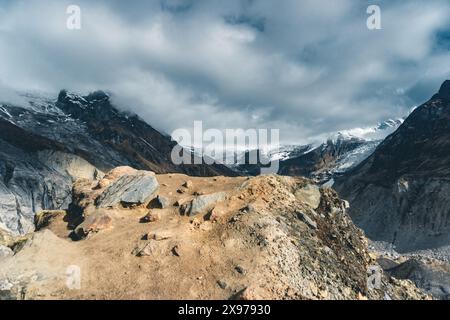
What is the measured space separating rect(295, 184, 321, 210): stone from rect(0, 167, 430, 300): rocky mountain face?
0.28 feet

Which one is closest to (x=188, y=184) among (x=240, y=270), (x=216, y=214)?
(x=216, y=214)

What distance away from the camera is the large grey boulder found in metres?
34.2

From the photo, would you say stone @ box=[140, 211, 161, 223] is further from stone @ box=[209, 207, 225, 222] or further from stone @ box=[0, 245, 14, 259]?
stone @ box=[0, 245, 14, 259]

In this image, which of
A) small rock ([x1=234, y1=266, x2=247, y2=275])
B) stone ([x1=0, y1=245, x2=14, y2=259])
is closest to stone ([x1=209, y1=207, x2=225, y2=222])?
small rock ([x1=234, y1=266, x2=247, y2=275])

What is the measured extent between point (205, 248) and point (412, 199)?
137582 millimetres

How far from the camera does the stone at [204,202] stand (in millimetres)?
30406

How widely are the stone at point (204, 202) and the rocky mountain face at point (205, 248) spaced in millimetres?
69

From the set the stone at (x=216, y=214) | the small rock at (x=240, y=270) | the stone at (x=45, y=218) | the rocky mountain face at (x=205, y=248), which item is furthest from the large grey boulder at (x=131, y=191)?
the small rock at (x=240, y=270)

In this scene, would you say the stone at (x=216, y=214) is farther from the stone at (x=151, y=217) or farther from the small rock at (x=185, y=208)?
the stone at (x=151, y=217)

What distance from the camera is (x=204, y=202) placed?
30719 millimetres

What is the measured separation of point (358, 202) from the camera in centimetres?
17638

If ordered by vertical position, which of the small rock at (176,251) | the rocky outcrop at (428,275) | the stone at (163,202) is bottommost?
the rocky outcrop at (428,275)

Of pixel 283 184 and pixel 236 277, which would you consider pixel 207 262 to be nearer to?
pixel 236 277
